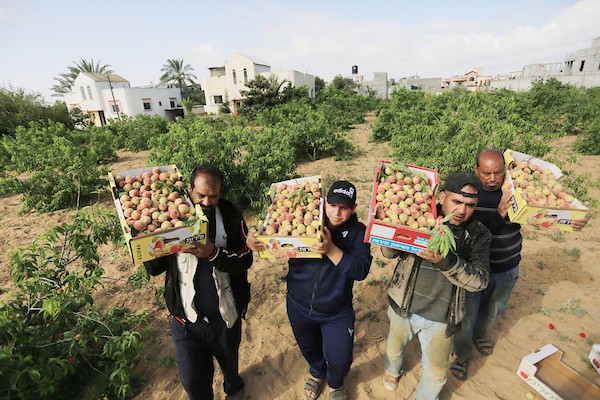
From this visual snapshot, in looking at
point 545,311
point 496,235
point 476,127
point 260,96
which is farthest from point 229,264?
point 260,96

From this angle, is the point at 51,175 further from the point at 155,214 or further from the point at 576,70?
the point at 576,70

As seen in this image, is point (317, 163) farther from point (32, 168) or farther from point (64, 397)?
point (64, 397)

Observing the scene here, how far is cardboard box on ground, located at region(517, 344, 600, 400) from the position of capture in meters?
2.87

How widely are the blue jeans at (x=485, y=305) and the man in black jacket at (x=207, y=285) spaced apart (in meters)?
2.15

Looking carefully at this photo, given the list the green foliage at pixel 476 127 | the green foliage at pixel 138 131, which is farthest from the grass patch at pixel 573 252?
the green foliage at pixel 138 131

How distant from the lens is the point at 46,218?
26.3 feet

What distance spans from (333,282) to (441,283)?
85cm

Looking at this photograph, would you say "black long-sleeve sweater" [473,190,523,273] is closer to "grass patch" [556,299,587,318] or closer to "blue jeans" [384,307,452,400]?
"blue jeans" [384,307,452,400]

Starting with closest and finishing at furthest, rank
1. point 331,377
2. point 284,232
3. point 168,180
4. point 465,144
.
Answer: point 284,232 → point 168,180 → point 331,377 → point 465,144

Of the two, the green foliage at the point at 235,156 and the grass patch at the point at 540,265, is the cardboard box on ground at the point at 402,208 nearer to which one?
the grass patch at the point at 540,265

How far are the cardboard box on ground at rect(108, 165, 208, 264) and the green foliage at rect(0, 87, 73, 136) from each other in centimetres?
2207

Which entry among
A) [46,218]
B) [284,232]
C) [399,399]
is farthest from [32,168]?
[399,399]

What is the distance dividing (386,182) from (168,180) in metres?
1.82

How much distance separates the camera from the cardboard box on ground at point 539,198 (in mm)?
2318
